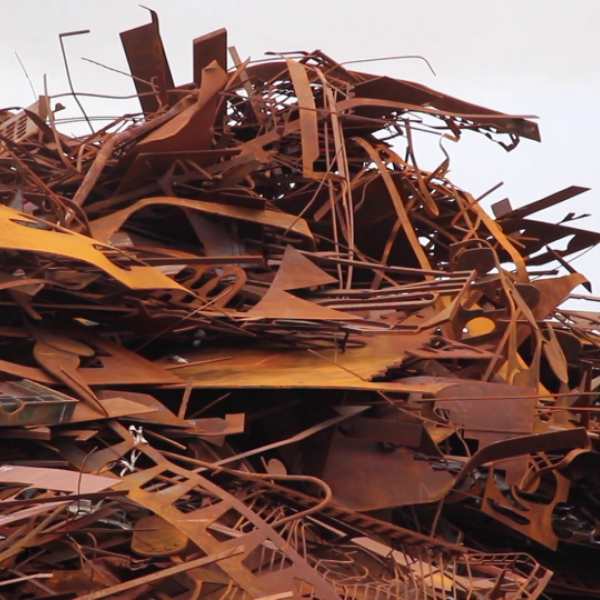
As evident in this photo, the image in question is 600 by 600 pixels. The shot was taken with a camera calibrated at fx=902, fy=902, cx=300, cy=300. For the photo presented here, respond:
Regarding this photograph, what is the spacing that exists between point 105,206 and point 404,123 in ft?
2.82

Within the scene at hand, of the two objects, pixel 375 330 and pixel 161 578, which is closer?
pixel 161 578

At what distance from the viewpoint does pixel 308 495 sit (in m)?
1.35

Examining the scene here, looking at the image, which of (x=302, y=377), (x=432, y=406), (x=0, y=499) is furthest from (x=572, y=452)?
(x=0, y=499)

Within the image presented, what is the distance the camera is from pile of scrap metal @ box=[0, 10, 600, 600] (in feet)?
3.67

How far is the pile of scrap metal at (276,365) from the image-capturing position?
1.12 m

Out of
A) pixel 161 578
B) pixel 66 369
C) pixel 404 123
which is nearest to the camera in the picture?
pixel 161 578

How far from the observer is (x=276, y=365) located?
148 centimetres

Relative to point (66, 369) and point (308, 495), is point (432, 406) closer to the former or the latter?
point (308, 495)

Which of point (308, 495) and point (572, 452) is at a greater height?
point (308, 495)

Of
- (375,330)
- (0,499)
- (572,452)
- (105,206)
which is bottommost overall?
(572,452)

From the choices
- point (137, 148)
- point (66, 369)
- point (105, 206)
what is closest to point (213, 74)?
point (137, 148)

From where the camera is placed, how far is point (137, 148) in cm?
182

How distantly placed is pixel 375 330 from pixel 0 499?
28.2 inches

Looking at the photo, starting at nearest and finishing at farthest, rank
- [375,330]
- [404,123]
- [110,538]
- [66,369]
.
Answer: [110,538] → [66,369] → [375,330] → [404,123]
